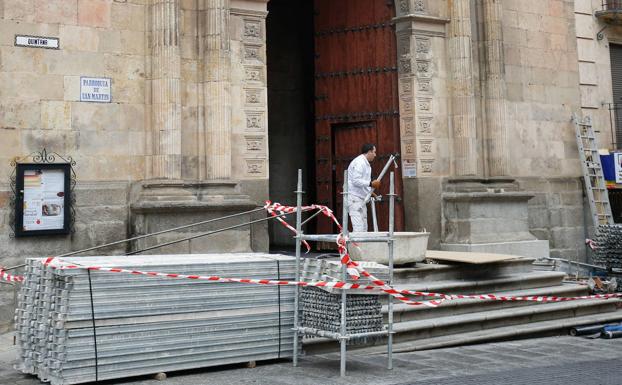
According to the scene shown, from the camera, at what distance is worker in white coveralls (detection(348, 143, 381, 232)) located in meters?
12.0

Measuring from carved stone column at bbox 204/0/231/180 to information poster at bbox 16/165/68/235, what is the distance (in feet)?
7.36

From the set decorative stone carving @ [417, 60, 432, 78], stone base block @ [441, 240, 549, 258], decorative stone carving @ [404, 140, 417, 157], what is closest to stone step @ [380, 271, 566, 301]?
stone base block @ [441, 240, 549, 258]

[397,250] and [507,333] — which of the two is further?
[397,250]

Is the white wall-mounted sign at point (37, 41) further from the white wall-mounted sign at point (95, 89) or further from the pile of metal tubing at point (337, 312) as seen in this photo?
the pile of metal tubing at point (337, 312)

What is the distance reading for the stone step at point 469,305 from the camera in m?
A: 10.2

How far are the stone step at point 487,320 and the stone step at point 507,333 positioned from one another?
0.06 metres

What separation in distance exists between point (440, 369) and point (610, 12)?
40.4ft

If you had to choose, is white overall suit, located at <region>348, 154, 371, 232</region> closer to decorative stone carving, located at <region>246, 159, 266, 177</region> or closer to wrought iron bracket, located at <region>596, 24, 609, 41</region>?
decorative stone carving, located at <region>246, 159, 266, 177</region>

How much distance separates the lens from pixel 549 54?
16.8 meters

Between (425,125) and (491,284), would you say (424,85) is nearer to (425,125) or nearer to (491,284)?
(425,125)

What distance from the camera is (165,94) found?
11.8 m

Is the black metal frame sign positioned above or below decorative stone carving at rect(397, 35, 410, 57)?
below

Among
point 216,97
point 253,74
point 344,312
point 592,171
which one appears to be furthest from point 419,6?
point 344,312

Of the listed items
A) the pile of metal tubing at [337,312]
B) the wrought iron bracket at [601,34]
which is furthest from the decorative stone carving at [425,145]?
the pile of metal tubing at [337,312]
